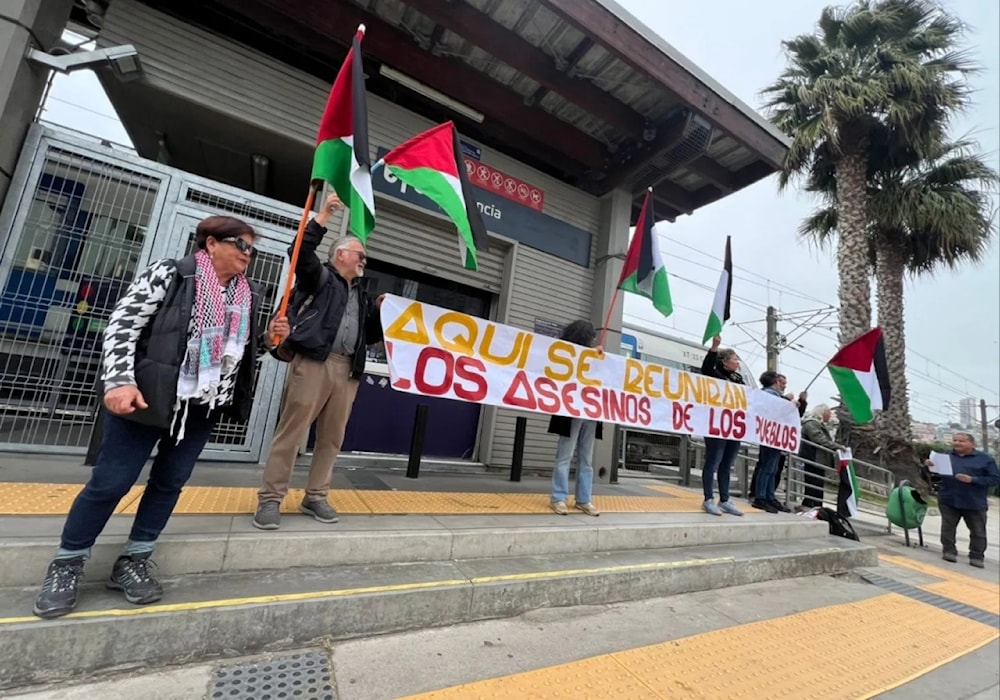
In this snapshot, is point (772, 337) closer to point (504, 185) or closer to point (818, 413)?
point (818, 413)

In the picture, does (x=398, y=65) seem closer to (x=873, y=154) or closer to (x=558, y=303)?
(x=558, y=303)

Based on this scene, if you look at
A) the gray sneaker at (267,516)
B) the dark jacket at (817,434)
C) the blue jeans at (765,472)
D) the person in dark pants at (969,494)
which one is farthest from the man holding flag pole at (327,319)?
the person in dark pants at (969,494)

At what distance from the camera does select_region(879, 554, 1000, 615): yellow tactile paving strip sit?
15.3ft

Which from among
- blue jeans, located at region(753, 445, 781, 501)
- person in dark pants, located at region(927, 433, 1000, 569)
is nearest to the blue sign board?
blue jeans, located at region(753, 445, 781, 501)

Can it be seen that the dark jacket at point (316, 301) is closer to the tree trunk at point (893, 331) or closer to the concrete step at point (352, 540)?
the concrete step at point (352, 540)

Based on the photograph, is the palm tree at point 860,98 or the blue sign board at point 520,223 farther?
the palm tree at point 860,98

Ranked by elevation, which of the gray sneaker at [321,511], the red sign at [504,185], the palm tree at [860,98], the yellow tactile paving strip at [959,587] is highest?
the palm tree at [860,98]

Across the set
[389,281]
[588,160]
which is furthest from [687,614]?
[588,160]

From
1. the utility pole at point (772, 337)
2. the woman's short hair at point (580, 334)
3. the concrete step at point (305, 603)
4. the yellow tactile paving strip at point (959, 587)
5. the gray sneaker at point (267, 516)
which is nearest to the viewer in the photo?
the concrete step at point (305, 603)

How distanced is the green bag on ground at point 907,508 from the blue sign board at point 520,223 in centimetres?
636

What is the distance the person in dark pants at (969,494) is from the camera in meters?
6.66

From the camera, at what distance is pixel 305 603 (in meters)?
2.22

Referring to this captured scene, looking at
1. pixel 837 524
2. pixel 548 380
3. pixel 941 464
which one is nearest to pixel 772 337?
pixel 941 464

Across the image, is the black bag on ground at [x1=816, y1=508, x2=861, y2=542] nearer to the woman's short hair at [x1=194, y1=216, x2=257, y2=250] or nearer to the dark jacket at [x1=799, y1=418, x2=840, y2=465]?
the dark jacket at [x1=799, y1=418, x2=840, y2=465]
